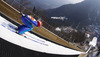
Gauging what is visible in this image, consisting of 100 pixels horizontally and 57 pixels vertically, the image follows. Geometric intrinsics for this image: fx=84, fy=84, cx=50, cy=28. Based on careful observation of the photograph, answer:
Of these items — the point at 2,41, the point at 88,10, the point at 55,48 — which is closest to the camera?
the point at 2,41

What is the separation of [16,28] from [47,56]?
2.05m

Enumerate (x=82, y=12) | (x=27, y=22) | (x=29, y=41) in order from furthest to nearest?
(x=82, y=12), (x=29, y=41), (x=27, y=22)

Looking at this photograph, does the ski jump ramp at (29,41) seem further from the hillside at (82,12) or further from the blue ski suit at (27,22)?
the hillside at (82,12)

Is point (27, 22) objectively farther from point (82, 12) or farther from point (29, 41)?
point (82, 12)

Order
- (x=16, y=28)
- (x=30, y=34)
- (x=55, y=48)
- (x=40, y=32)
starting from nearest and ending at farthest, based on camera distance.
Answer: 1. (x=16, y=28)
2. (x=30, y=34)
3. (x=40, y=32)
4. (x=55, y=48)

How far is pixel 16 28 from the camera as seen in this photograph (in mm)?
3639

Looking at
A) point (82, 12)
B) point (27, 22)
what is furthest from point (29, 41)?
point (82, 12)

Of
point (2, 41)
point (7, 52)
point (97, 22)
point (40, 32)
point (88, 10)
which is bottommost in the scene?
point (7, 52)

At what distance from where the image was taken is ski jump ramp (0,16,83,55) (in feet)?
10.7

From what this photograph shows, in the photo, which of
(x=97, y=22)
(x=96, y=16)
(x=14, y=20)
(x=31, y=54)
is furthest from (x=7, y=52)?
(x=96, y=16)

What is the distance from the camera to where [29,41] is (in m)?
3.82

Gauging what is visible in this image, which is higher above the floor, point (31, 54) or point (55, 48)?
point (55, 48)

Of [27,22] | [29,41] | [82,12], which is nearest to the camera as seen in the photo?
[27,22]

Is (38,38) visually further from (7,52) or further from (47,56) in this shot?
(7,52)
